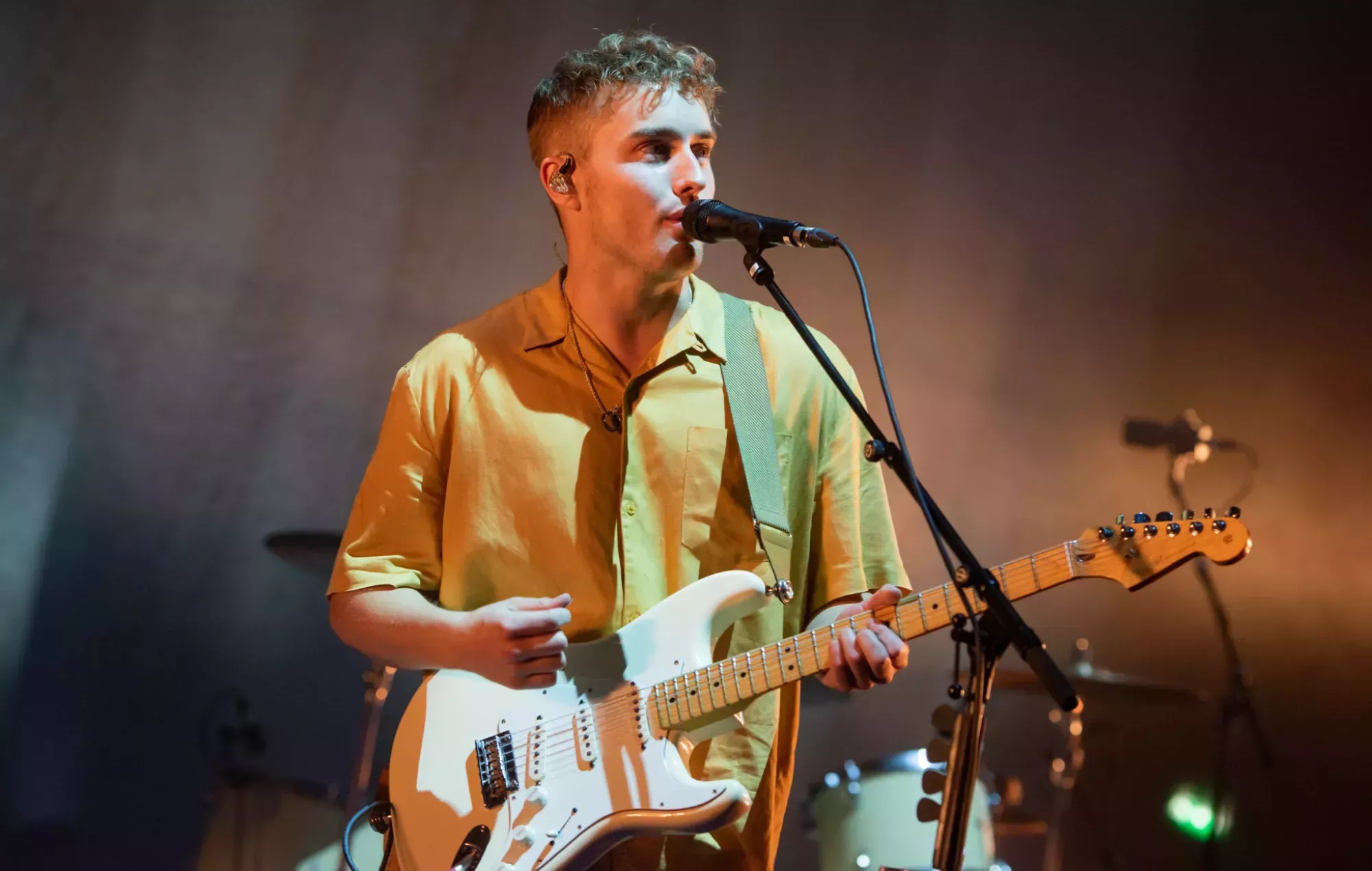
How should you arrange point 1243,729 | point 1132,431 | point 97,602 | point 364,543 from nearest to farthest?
point 364,543 → point 97,602 → point 1243,729 → point 1132,431

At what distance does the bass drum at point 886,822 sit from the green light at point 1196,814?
1.78 ft

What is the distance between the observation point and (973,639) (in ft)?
5.06

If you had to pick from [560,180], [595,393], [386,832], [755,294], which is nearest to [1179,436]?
[755,294]

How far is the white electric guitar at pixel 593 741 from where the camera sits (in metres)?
1.94

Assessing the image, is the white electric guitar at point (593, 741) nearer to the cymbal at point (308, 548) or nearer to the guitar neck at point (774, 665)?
the guitar neck at point (774, 665)

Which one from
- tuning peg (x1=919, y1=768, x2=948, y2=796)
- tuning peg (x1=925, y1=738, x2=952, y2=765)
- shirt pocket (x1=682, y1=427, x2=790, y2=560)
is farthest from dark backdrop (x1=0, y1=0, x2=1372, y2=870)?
shirt pocket (x1=682, y1=427, x2=790, y2=560)

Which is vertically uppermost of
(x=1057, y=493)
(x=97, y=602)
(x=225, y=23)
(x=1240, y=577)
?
(x=225, y=23)

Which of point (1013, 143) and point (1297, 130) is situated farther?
point (1013, 143)

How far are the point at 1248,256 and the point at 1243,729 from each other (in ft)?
4.74

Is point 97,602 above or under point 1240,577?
under

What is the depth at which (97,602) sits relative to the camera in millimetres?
2992

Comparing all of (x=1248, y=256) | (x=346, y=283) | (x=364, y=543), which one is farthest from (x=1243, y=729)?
(x=346, y=283)

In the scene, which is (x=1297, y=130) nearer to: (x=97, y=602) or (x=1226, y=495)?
(x=1226, y=495)

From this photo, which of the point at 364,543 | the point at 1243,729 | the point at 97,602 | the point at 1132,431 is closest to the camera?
the point at 364,543
